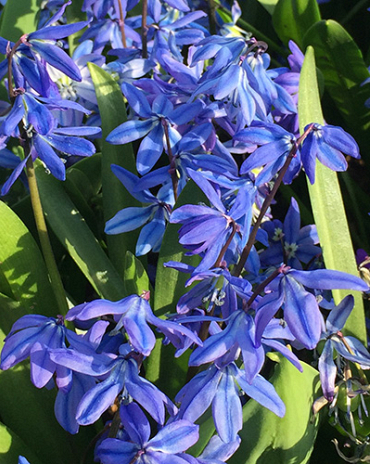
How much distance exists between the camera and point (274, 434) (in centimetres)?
66

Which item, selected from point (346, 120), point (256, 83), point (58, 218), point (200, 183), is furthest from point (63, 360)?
point (346, 120)

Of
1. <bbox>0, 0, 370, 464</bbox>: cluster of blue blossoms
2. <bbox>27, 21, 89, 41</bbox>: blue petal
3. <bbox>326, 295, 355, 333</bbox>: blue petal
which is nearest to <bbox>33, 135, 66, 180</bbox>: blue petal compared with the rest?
<bbox>0, 0, 370, 464</bbox>: cluster of blue blossoms

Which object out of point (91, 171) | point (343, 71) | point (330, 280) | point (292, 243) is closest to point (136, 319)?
point (330, 280)

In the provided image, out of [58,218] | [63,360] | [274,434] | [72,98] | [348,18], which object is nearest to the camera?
[63,360]

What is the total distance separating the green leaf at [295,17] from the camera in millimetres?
1170

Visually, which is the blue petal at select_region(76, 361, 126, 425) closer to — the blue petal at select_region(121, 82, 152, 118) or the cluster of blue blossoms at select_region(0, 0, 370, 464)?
the cluster of blue blossoms at select_region(0, 0, 370, 464)

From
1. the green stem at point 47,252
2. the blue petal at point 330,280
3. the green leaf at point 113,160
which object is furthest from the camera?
the green leaf at point 113,160

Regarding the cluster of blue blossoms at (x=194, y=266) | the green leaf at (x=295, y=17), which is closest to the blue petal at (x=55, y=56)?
the cluster of blue blossoms at (x=194, y=266)

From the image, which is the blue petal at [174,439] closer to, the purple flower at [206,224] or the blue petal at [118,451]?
the blue petal at [118,451]

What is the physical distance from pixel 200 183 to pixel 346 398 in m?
0.31

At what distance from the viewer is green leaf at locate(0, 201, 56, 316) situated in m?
0.76

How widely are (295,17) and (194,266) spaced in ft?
2.28

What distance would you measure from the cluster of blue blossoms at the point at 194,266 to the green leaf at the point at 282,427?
3 cm

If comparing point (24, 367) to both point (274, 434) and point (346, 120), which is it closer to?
point (274, 434)
